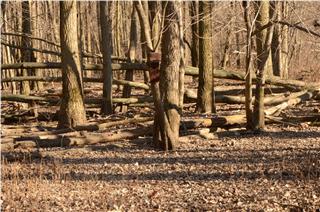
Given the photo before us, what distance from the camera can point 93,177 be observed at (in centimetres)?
766

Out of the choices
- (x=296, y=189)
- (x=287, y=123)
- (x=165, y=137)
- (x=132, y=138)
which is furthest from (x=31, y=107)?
(x=296, y=189)

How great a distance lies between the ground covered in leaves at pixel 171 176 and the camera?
6453 millimetres

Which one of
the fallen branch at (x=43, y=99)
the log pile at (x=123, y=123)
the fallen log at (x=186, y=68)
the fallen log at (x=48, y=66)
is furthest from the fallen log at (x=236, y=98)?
the fallen log at (x=48, y=66)

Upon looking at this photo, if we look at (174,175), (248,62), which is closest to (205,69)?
(248,62)

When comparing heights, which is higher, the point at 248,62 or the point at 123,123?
the point at 248,62

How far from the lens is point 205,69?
12703mm

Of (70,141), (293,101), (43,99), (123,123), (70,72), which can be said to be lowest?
(70,141)

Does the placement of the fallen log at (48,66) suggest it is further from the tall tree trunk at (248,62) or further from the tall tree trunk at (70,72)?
the tall tree trunk at (248,62)

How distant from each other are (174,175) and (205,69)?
18.1 feet

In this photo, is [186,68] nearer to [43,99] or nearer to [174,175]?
[43,99]

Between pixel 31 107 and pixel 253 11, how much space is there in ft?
23.9

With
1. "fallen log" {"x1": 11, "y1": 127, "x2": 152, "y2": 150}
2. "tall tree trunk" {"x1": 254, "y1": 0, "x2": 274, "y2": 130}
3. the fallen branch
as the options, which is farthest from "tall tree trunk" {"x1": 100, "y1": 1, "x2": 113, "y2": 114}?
"tall tree trunk" {"x1": 254, "y1": 0, "x2": 274, "y2": 130}

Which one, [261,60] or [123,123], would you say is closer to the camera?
[261,60]

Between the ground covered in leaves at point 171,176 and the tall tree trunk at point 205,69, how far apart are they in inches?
107
